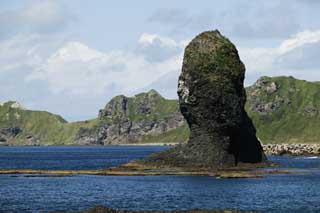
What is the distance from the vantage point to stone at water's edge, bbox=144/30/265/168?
411 ft

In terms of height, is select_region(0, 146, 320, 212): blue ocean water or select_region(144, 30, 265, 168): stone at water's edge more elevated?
select_region(144, 30, 265, 168): stone at water's edge

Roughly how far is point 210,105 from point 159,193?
4365cm

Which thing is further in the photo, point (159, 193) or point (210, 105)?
point (210, 105)

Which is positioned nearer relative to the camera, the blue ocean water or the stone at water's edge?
the blue ocean water

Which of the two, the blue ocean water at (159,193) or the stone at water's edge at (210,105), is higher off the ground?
the stone at water's edge at (210,105)

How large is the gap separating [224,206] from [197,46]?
64.0 m

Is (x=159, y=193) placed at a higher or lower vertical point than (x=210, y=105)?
lower

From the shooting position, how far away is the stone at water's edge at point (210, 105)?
125 m

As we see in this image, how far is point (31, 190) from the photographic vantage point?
9025cm

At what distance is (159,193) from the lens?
84.8 meters

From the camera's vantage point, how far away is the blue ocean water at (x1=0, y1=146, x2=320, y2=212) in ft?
235

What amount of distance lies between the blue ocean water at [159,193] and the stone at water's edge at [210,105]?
16.8 meters

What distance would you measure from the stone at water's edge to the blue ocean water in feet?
55.0

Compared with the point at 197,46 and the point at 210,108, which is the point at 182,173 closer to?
the point at 210,108
